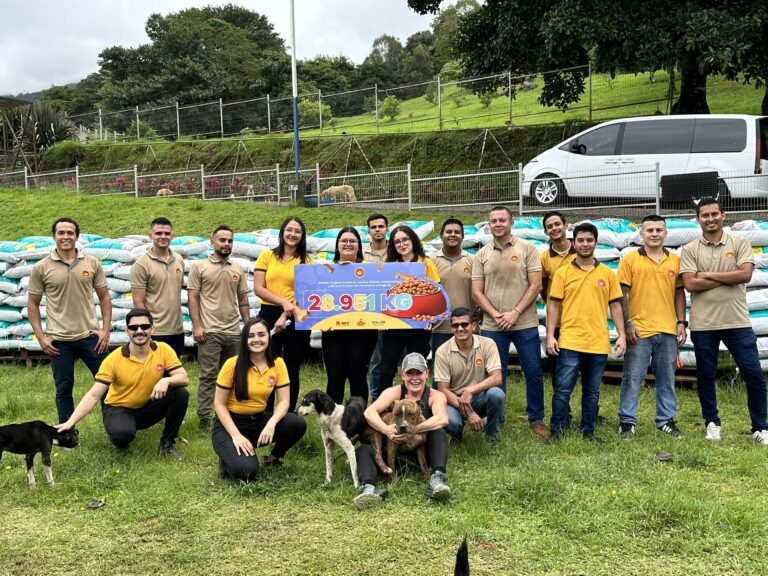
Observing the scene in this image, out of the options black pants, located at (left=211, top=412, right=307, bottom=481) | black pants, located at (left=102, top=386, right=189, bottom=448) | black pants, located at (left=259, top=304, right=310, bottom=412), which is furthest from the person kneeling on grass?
black pants, located at (left=259, top=304, right=310, bottom=412)

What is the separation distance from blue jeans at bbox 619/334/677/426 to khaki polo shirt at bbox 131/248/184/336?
358 cm

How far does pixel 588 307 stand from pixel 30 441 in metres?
3.86

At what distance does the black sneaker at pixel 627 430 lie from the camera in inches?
193

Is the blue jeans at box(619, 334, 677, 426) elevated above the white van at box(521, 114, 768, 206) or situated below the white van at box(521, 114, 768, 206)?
below

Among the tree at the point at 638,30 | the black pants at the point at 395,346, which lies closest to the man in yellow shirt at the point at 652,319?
the black pants at the point at 395,346

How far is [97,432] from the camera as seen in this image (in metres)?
5.35

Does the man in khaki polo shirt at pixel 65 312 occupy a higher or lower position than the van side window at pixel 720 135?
lower

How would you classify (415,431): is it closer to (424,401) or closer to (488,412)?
(424,401)

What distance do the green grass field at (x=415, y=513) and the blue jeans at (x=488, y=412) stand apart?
0.41 feet

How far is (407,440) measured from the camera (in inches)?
166

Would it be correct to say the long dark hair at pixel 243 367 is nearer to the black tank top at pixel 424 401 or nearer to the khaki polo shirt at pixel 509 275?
the black tank top at pixel 424 401

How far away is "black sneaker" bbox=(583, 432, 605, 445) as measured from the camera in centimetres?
479

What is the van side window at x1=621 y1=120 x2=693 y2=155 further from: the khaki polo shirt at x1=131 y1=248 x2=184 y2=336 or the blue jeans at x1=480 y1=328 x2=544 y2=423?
the khaki polo shirt at x1=131 y1=248 x2=184 y2=336

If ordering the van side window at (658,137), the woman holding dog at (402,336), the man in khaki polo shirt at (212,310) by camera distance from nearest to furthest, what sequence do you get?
the woman holding dog at (402,336) → the man in khaki polo shirt at (212,310) → the van side window at (658,137)
